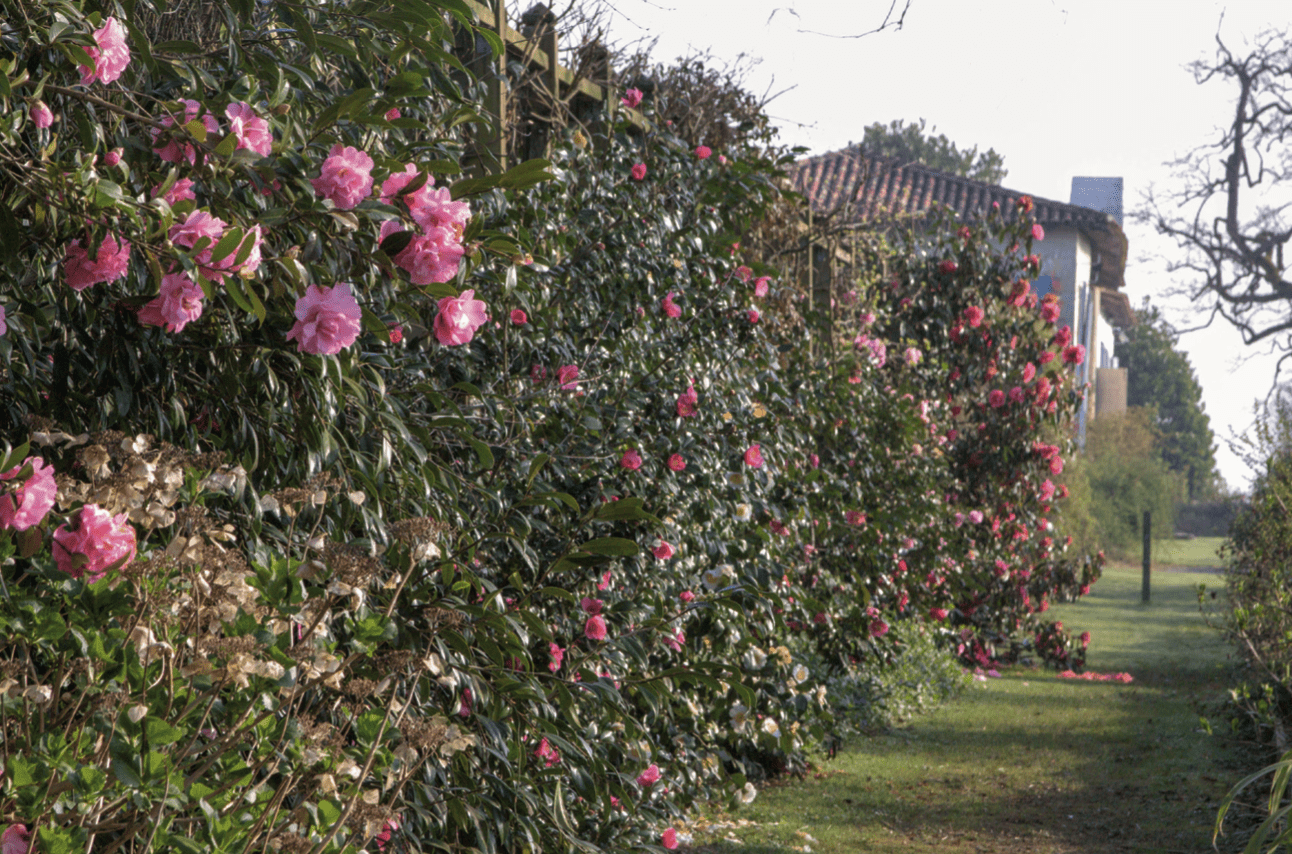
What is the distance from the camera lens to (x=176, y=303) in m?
1.51

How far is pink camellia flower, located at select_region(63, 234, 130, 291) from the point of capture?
4.87 feet

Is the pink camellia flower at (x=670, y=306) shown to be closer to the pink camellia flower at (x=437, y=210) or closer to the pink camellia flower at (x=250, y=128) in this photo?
the pink camellia flower at (x=437, y=210)

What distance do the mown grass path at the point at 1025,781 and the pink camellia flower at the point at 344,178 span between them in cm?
311

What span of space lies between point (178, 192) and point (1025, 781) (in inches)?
209

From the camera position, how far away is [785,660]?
3945 mm

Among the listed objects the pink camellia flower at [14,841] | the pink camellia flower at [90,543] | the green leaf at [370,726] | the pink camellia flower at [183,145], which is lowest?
the pink camellia flower at [14,841]

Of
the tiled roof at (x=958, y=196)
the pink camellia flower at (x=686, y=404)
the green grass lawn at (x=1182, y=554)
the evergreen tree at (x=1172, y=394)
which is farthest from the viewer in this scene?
the evergreen tree at (x=1172, y=394)

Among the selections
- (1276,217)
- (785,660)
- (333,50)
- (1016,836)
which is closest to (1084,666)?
(1016,836)

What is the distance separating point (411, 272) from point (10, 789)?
3.00 ft

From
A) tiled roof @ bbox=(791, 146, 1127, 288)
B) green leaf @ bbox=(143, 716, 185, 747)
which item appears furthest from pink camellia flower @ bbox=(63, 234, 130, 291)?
tiled roof @ bbox=(791, 146, 1127, 288)

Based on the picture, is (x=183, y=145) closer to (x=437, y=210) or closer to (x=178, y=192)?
(x=178, y=192)

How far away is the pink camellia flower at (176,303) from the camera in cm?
150

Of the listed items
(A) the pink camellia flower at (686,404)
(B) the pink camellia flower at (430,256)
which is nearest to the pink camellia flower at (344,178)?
(B) the pink camellia flower at (430,256)

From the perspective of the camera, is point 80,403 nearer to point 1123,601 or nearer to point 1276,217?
point 1123,601
